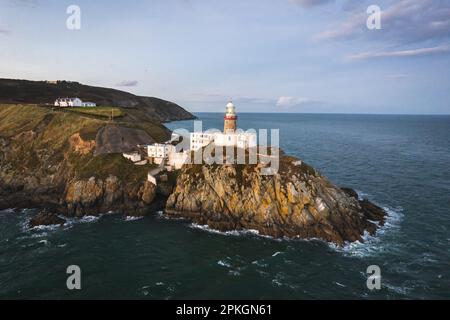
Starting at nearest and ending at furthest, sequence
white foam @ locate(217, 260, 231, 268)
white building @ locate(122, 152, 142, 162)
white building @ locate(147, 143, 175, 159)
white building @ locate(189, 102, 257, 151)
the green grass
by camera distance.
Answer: white foam @ locate(217, 260, 231, 268), white building @ locate(189, 102, 257, 151), white building @ locate(122, 152, 142, 162), white building @ locate(147, 143, 175, 159), the green grass

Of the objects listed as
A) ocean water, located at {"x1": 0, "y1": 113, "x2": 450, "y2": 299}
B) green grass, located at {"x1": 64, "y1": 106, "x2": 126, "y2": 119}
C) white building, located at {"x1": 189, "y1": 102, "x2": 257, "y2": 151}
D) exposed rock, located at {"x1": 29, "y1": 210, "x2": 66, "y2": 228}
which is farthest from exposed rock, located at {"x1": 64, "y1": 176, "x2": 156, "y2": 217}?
green grass, located at {"x1": 64, "y1": 106, "x2": 126, "y2": 119}

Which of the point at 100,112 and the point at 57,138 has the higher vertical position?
the point at 100,112

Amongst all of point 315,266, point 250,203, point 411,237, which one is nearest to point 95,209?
point 250,203

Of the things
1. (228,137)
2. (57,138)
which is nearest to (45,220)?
(57,138)

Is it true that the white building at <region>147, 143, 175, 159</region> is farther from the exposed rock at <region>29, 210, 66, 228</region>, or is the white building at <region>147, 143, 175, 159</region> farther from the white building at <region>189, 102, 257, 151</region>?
the exposed rock at <region>29, 210, 66, 228</region>

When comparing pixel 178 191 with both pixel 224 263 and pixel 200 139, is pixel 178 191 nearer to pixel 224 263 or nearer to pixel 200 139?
pixel 200 139

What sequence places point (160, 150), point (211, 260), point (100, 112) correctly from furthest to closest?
point (100, 112)
point (160, 150)
point (211, 260)
